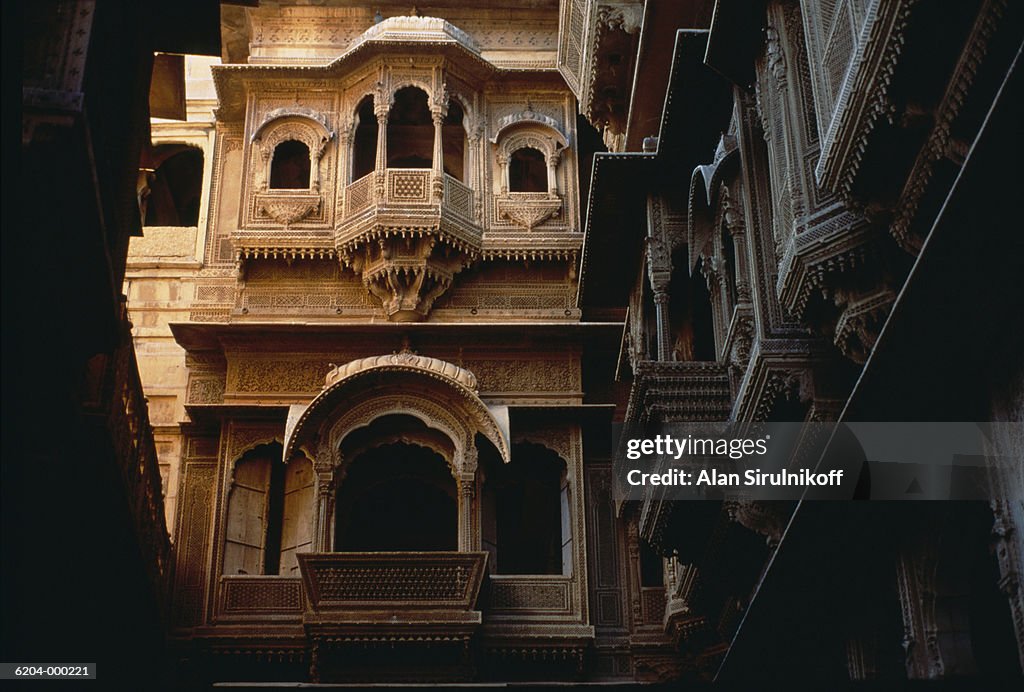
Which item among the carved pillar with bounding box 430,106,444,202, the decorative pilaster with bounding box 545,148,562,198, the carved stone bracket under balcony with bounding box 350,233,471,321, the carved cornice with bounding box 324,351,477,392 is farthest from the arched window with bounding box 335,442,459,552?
the decorative pilaster with bounding box 545,148,562,198

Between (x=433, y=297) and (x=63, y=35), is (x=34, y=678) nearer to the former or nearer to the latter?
(x=63, y=35)

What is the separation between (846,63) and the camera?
800cm

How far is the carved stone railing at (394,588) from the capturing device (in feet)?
49.7

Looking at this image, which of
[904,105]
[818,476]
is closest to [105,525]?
[818,476]

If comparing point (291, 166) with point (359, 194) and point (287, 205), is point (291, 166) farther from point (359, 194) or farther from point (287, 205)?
point (359, 194)

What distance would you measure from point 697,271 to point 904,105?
5718 millimetres

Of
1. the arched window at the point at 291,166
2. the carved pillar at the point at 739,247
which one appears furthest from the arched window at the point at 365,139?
the carved pillar at the point at 739,247

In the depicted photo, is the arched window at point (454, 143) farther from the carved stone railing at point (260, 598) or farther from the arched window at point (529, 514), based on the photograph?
the carved stone railing at point (260, 598)

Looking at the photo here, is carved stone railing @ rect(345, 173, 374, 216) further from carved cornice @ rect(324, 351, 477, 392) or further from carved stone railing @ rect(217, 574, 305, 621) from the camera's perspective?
carved stone railing @ rect(217, 574, 305, 621)

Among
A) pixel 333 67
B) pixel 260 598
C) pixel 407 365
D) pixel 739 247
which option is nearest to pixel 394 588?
pixel 260 598

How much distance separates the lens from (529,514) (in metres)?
19.9

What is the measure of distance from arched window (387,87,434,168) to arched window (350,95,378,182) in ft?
0.81

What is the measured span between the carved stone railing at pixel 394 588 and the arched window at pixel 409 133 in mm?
6505

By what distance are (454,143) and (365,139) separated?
1263 mm
